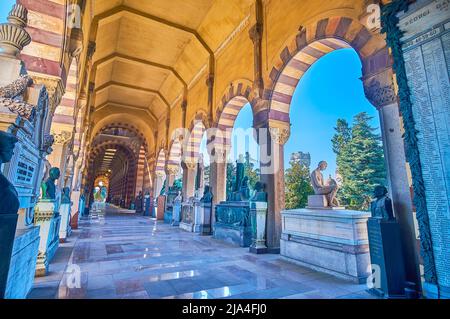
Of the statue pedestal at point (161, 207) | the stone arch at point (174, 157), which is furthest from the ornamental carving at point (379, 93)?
the statue pedestal at point (161, 207)

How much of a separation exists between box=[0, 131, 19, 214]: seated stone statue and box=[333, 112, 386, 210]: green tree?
58.7 ft

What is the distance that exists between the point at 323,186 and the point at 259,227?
173 centimetres

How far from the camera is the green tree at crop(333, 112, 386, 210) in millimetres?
16172

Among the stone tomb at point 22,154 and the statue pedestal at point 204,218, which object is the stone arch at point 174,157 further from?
the stone tomb at point 22,154

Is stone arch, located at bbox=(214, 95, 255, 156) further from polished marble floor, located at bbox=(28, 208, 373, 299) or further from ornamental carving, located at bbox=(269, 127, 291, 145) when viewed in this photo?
polished marble floor, located at bbox=(28, 208, 373, 299)

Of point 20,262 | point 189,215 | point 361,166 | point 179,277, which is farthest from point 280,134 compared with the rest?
point 361,166

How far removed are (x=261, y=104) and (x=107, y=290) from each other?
16.2ft

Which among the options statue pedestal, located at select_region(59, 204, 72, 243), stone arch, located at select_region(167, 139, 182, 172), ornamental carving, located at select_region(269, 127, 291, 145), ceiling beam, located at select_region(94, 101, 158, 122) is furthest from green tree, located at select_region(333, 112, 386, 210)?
statue pedestal, located at select_region(59, 204, 72, 243)

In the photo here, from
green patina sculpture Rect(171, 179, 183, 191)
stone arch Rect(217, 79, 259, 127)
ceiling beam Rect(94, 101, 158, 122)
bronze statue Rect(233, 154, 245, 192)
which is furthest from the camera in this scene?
ceiling beam Rect(94, 101, 158, 122)

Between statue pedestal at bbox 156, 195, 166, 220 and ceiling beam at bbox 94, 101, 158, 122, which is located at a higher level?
ceiling beam at bbox 94, 101, 158, 122

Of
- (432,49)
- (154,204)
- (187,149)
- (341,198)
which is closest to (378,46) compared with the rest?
(432,49)

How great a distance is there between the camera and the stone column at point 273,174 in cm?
510

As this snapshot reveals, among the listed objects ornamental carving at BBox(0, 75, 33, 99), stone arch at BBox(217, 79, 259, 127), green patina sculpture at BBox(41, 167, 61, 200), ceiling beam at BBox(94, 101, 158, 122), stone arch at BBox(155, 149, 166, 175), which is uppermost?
ceiling beam at BBox(94, 101, 158, 122)

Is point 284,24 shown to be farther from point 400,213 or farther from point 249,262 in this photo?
point 249,262
